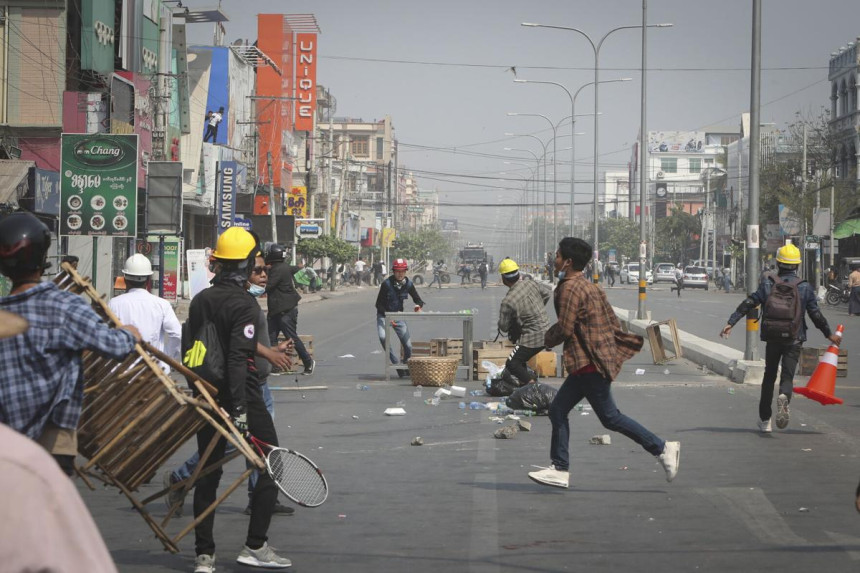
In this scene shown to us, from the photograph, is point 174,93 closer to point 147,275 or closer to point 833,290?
point 833,290

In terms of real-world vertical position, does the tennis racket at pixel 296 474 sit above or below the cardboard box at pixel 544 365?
above

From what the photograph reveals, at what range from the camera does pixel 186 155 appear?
4894cm

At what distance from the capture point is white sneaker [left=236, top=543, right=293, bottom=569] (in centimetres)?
618

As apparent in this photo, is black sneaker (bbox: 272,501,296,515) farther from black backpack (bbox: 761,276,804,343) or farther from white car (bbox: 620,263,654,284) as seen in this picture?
white car (bbox: 620,263,654,284)

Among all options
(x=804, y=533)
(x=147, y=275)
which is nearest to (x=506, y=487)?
(x=804, y=533)

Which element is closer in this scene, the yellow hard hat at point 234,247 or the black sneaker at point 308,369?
the yellow hard hat at point 234,247

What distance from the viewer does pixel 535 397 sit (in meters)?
13.2

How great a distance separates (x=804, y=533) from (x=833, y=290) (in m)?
45.0

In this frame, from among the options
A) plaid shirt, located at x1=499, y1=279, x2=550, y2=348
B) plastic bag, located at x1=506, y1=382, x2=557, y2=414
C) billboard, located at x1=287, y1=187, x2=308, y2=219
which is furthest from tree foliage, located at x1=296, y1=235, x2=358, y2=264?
plastic bag, located at x1=506, y1=382, x2=557, y2=414

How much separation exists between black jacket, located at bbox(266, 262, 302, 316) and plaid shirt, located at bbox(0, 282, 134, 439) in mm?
12379

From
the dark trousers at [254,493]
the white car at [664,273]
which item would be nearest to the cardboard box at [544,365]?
the dark trousers at [254,493]

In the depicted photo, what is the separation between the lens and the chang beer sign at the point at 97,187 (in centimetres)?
2588

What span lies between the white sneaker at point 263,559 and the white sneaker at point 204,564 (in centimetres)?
16

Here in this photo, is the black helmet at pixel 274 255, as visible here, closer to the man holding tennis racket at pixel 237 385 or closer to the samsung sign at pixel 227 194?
the man holding tennis racket at pixel 237 385
